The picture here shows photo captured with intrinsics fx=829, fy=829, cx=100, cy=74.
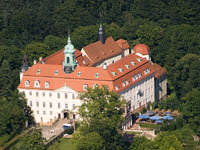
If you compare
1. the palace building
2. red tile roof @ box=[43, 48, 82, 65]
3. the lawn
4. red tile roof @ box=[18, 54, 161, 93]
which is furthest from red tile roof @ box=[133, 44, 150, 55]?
the lawn

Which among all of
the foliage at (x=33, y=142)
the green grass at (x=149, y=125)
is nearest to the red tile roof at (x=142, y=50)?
the green grass at (x=149, y=125)

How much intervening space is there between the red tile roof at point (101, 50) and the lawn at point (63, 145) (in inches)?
995

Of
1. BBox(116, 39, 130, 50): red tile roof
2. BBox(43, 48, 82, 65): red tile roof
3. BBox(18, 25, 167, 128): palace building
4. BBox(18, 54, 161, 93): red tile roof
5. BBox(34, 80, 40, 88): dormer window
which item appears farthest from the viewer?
BBox(116, 39, 130, 50): red tile roof

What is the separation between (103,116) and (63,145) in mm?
9150

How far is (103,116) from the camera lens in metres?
131

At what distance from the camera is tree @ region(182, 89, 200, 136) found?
5517 inches

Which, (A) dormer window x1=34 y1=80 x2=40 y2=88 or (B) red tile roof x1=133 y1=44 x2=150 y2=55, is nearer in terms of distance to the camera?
(A) dormer window x1=34 y1=80 x2=40 y2=88

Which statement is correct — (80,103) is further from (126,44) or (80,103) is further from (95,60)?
(126,44)

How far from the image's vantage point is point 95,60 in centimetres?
15938

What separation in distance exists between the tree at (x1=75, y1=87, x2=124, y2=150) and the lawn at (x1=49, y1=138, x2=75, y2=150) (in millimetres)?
5029

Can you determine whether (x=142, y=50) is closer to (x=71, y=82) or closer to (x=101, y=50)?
(x=101, y=50)

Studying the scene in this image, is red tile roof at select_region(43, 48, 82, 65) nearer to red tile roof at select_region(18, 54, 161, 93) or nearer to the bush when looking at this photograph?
red tile roof at select_region(18, 54, 161, 93)

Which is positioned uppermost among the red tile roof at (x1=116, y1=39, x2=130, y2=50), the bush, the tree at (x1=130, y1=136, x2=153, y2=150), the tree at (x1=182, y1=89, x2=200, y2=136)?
the red tile roof at (x1=116, y1=39, x2=130, y2=50)

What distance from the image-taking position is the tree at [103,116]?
127m
